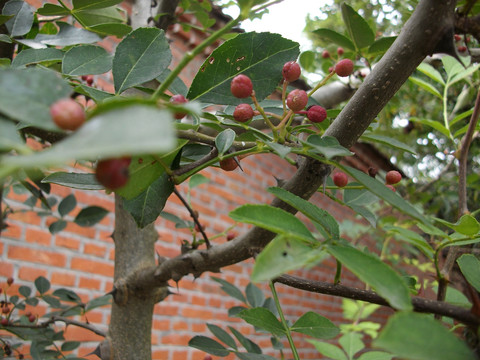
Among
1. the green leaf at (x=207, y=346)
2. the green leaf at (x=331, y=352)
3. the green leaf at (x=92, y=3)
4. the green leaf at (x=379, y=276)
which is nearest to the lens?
the green leaf at (x=379, y=276)

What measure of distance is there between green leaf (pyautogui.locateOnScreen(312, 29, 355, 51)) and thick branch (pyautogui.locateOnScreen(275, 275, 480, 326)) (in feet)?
1.53

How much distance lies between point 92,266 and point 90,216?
99cm

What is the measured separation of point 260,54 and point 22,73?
24 centimetres

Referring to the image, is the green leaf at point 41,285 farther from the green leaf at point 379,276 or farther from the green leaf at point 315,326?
the green leaf at point 379,276

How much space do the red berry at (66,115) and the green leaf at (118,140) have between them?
0.14 ft

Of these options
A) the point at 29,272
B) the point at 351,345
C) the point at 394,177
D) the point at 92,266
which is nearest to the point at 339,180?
the point at 394,177

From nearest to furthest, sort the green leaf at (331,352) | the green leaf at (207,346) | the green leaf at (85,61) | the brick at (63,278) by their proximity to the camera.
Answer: the green leaf at (85,61), the green leaf at (207,346), the green leaf at (331,352), the brick at (63,278)

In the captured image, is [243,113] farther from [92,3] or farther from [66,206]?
[66,206]

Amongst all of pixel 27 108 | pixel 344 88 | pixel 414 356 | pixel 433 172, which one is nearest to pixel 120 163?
pixel 27 108

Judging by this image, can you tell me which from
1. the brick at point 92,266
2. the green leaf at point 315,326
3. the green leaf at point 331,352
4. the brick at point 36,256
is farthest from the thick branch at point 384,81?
the brick at point 92,266

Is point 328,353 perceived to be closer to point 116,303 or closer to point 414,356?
point 116,303

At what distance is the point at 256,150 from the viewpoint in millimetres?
376

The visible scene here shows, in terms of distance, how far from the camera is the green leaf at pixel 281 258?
0.24 m

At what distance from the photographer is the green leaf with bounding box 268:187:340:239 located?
336mm
